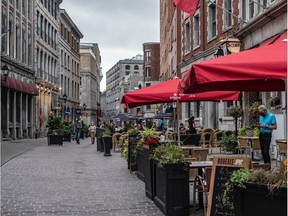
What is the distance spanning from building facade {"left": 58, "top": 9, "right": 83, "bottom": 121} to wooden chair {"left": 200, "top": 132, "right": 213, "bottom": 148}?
122 ft

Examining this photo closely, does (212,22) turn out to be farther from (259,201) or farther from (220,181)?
(259,201)

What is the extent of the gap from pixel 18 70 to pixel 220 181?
33.8 meters

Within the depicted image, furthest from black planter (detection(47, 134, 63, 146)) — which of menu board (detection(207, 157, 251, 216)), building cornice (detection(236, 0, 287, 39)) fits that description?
menu board (detection(207, 157, 251, 216))

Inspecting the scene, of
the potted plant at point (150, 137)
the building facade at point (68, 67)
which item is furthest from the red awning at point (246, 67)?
the building facade at point (68, 67)

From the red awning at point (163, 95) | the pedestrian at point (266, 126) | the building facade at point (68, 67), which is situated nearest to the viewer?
the red awning at point (163, 95)

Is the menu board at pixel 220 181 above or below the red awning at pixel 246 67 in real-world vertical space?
below

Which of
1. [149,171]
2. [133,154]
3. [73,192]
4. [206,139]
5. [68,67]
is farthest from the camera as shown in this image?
[68,67]

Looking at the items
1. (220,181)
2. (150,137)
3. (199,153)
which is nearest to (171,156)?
(220,181)

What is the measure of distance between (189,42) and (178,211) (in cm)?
2646

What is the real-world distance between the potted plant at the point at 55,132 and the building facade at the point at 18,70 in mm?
4344

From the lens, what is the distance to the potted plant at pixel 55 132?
99.5 ft

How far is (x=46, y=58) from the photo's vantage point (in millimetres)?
50000

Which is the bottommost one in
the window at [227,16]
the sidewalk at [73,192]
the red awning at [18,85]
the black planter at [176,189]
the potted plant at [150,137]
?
the sidewalk at [73,192]

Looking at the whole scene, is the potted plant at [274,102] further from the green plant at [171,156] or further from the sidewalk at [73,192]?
the green plant at [171,156]
